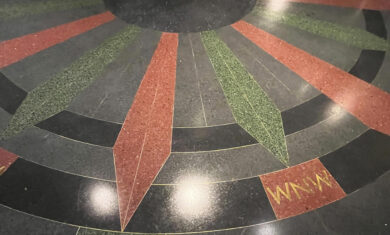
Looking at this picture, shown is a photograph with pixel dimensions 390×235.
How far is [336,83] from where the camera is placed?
14.7 ft

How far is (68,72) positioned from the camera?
4.52m

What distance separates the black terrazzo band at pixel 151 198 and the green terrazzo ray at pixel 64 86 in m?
0.64

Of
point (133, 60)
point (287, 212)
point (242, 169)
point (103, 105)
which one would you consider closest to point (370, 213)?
point (287, 212)

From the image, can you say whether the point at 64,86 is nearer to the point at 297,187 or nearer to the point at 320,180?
the point at 297,187

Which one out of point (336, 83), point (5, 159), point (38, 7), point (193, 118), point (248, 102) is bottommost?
point (5, 159)

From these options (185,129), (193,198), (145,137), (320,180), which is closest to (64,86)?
(145,137)

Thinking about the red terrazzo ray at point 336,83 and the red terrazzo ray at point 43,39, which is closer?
the red terrazzo ray at point 336,83

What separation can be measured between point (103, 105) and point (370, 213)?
348 centimetres

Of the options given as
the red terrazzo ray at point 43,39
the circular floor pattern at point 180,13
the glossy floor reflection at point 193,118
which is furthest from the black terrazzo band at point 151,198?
the circular floor pattern at point 180,13

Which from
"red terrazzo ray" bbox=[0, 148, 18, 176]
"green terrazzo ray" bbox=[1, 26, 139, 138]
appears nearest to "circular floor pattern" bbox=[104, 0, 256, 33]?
"green terrazzo ray" bbox=[1, 26, 139, 138]

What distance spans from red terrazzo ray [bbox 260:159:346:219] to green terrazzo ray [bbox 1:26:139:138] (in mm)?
2830

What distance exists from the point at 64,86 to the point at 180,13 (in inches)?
100

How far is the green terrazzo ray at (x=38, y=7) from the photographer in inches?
214

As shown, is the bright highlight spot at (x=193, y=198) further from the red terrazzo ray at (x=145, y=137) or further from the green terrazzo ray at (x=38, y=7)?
the green terrazzo ray at (x=38, y=7)
